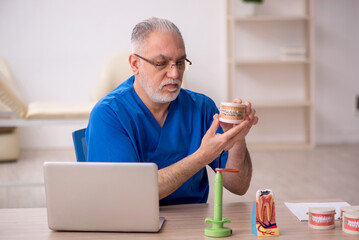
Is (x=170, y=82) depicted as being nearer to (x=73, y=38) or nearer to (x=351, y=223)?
(x=351, y=223)

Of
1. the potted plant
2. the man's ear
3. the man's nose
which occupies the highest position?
the potted plant

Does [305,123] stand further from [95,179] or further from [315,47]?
[95,179]

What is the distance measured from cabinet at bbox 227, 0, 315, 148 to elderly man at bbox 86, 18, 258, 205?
305cm

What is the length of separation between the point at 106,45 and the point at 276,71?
1.66m

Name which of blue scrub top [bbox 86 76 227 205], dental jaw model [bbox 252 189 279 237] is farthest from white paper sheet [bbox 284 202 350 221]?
blue scrub top [bbox 86 76 227 205]

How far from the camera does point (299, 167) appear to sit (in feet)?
12.6

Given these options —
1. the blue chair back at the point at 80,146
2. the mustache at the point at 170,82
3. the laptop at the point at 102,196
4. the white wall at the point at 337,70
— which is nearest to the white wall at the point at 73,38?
the white wall at the point at 337,70

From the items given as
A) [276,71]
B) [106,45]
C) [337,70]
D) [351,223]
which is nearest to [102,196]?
[351,223]

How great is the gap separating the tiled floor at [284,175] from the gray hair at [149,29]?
5.31 feet

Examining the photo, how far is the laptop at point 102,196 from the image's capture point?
109 centimetres

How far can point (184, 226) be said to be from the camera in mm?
1182

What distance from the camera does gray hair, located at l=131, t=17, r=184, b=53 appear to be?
1.51 metres

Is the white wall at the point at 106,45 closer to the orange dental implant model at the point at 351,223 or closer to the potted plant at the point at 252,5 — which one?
the potted plant at the point at 252,5

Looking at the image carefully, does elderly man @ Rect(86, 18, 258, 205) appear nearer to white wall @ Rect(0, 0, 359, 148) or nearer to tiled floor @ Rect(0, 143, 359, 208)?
tiled floor @ Rect(0, 143, 359, 208)
